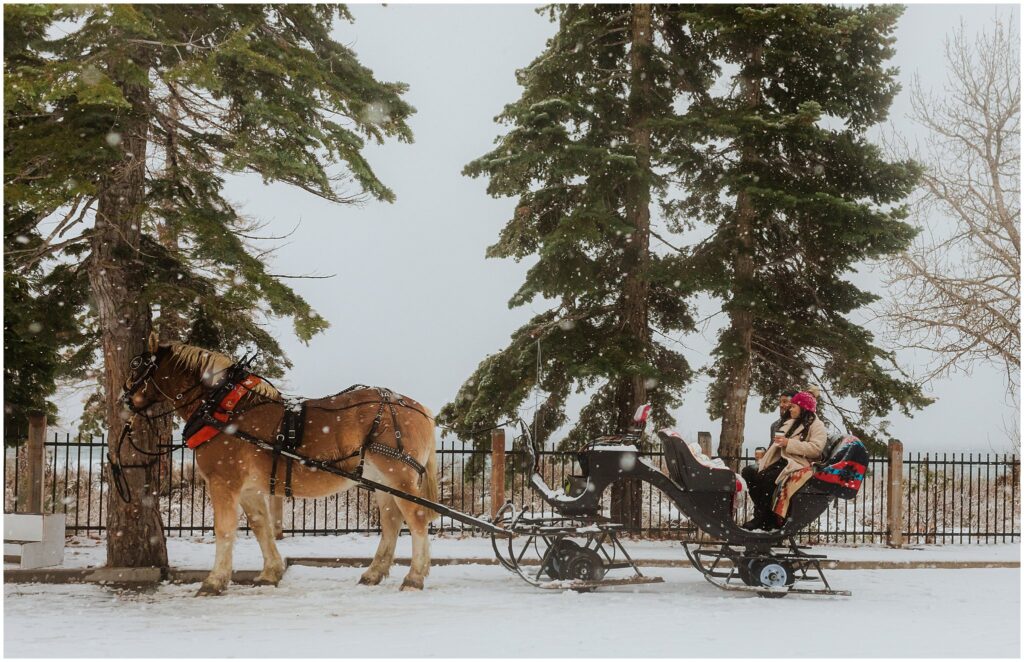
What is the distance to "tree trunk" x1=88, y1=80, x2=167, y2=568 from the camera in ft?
29.2

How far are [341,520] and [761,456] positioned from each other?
36.4 feet

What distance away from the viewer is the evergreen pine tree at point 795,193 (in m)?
12.4

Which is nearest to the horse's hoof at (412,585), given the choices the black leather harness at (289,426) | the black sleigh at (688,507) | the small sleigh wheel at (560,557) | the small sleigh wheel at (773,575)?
the black sleigh at (688,507)

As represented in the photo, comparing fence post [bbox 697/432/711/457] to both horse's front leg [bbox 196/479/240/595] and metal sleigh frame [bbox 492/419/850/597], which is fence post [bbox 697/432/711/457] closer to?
metal sleigh frame [bbox 492/419/850/597]

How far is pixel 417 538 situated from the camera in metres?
8.38

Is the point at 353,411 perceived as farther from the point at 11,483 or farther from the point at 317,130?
the point at 11,483

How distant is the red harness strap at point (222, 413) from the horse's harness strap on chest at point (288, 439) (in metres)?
0.47

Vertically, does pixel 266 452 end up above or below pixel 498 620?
above

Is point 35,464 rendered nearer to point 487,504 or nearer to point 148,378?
point 148,378

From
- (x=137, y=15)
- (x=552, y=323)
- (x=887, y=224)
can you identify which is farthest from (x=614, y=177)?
(x=137, y=15)

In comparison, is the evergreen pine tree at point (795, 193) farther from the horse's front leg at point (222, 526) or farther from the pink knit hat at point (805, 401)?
the horse's front leg at point (222, 526)

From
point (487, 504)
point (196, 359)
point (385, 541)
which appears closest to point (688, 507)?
point (385, 541)

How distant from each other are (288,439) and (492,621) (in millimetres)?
2720

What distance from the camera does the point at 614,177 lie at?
1280cm
